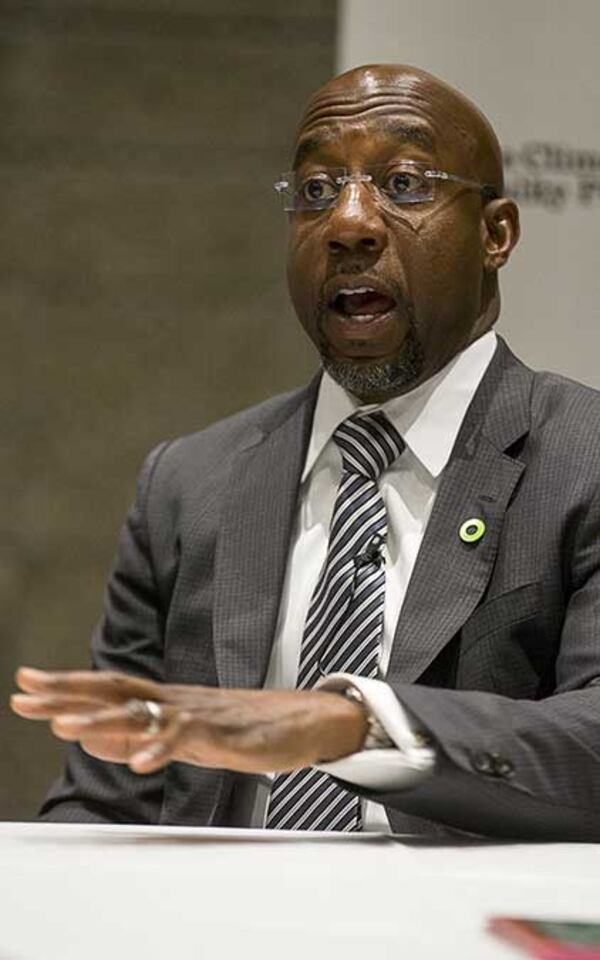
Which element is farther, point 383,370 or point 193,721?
point 383,370

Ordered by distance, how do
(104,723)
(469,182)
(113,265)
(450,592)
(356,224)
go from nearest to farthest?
1. (104,723)
2. (450,592)
3. (356,224)
4. (469,182)
5. (113,265)

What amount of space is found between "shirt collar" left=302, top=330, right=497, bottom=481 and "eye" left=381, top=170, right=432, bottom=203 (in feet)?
0.78

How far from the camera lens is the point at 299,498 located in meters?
2.45

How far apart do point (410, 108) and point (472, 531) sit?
59cm

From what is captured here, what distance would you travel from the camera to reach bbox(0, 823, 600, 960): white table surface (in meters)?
1.26

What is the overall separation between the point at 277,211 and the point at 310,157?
222 centimetres

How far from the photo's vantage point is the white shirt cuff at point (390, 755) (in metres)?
1.76

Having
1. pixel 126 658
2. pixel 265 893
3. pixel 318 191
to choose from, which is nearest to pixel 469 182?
pixel 318 191

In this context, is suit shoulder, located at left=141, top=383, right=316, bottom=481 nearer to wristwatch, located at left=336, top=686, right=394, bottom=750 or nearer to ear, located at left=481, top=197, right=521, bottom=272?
ear, located at left=481, top=197, right=521, bottom=272

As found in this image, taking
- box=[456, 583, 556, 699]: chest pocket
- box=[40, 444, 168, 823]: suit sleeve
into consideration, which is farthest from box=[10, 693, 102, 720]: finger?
box=[40, 444, 168, 823]: suit sleeve

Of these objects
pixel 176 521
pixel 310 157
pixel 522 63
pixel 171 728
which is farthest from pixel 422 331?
pixel 522 63

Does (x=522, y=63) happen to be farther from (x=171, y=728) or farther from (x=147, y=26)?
(x=171, y=728)

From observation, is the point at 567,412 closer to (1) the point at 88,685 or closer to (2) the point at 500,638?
(2) the point at 500,638

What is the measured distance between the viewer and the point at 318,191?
94.1 inches
